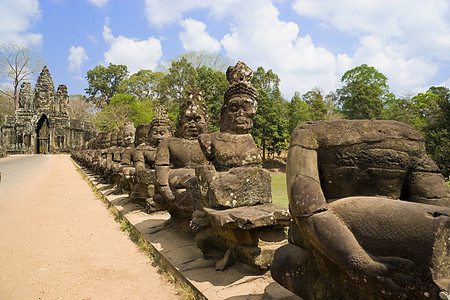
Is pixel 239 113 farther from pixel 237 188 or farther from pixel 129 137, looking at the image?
pixel 129 137

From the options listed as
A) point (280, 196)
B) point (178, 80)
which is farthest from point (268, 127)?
point (280, 196)

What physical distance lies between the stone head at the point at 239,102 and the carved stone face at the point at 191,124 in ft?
4.65

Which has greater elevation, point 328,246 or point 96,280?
point 328,246

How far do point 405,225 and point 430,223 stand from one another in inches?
4.2

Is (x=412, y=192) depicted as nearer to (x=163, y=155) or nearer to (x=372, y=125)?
(x=372, y=125)

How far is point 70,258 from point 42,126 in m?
45.5

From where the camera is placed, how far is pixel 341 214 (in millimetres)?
1767

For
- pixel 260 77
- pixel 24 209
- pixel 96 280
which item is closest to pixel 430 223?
pixel 96 280

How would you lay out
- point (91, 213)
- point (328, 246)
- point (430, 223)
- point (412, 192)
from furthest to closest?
point (91, 213), point (412, 192), point (328, 246), point (430, 223)

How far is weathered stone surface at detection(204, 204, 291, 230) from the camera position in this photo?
278cm

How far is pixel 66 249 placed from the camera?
4938 mm

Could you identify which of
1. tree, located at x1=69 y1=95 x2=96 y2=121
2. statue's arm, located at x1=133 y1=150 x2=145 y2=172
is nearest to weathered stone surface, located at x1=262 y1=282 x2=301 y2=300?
statue's arm, located at x1=133 y1=150 x2=145 y2=172

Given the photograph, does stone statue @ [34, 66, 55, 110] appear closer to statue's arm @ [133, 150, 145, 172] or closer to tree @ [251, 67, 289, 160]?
tree @ [251, 67, 289, 160]

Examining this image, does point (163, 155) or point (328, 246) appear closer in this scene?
point (328, 246)
